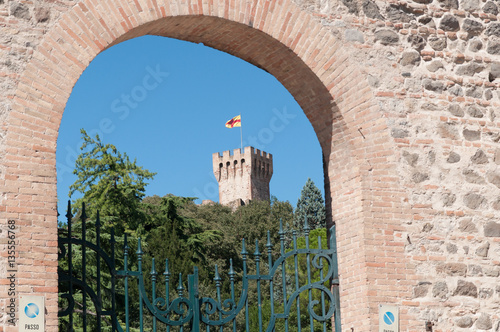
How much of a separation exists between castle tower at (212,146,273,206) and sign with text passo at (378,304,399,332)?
5194 cm

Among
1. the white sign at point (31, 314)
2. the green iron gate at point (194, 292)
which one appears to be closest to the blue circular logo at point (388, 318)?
the green iron gate at point (194, 292)

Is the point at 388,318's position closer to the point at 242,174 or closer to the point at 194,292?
the point at 194,292

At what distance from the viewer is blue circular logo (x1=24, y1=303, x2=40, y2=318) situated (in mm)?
5359

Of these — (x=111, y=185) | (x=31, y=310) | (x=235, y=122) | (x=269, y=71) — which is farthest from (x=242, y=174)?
(x=31, y=310)

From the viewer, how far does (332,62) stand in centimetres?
723

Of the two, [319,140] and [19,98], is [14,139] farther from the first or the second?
[319,140]

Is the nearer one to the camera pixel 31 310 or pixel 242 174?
pixel 31 310

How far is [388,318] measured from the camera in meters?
6.75

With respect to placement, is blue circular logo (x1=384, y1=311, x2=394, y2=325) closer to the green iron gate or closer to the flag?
the green iron gate

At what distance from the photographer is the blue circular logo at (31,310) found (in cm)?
536

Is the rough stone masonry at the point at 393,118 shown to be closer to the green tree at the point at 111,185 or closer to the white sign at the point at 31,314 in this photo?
the white sign at the point at 31,314

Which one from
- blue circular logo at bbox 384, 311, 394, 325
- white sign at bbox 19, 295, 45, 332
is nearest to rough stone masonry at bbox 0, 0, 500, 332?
blue circular logo at bbox 384, 311, 394, 325

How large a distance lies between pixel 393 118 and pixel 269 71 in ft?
4.39

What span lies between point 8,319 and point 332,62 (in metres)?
3.74
